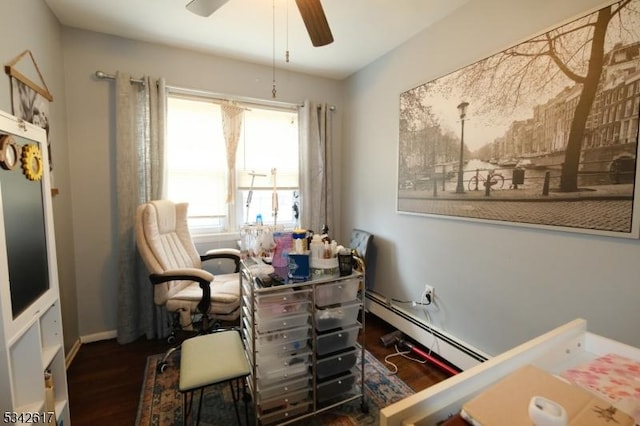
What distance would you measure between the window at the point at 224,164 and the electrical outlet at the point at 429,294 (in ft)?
5.17

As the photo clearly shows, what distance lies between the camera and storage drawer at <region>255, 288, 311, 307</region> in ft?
4.62

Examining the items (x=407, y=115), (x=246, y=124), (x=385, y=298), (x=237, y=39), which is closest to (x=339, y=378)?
(x=385, y=298)

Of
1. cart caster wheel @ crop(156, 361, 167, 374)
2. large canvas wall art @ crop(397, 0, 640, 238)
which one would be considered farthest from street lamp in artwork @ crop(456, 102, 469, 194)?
cart caster wheel @ crop(156, 361, 167, 374)

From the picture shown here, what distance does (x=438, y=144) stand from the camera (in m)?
2.15

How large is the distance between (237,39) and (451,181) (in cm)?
208

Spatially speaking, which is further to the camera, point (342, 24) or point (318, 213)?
point (318, 213)

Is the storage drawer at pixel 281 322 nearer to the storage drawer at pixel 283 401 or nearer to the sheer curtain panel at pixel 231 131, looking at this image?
the storage drawer at pixel 283 401

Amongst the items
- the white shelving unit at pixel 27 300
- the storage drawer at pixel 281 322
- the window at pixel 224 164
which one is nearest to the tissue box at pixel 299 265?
the storage drawer at pixel 281 322

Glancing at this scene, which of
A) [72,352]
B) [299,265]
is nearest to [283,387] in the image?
[299,265]

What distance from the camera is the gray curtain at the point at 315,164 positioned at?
10.1 feet

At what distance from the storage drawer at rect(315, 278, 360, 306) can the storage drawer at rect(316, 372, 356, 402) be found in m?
0.46

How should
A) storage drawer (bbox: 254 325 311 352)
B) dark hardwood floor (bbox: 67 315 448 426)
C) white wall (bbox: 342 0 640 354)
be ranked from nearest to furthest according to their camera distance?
1. white wall (bbox: 342 0 640 354)
2. storage drawer (bbox: 254 325 311 352)
3. dark hardwood floor (bbox: 67 315 448 426)

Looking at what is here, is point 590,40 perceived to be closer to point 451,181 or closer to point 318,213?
point 451,181

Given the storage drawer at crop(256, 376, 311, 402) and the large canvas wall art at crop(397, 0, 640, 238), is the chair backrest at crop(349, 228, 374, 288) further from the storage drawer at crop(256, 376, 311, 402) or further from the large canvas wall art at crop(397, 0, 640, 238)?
the storage drawer at crop(256, 376, 311, 402)
